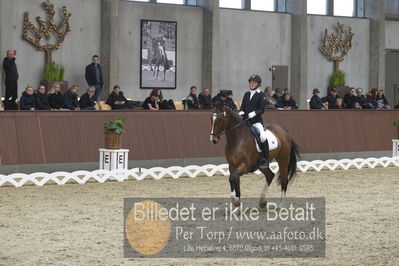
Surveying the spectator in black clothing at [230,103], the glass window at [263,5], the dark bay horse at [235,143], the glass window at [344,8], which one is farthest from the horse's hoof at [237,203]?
the glass window at [344,8]

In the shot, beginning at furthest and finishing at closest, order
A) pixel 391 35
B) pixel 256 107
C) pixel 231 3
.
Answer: pixel 391 35
pixel 231 3
pixel 256 107

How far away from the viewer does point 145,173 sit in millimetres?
15391

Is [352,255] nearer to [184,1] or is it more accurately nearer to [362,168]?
[362,168]

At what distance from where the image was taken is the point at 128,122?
55.1 ft

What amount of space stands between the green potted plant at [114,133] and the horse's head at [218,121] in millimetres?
5018

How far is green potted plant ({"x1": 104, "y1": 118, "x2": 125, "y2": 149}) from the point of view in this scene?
1565 centimetres

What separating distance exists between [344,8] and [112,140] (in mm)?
17127

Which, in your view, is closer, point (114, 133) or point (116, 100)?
point (114, 133)

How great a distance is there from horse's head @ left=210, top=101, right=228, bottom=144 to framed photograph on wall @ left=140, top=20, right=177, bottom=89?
1436 centimetres

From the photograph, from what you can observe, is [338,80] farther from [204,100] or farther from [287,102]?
[204,100]

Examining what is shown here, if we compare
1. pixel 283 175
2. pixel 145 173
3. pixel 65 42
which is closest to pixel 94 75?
pixel 65 42

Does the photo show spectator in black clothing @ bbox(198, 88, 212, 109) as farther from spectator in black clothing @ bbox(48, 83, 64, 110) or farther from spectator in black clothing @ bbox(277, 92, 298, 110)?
spectator in black clothing @ bbox(48, 83, 64, 110)

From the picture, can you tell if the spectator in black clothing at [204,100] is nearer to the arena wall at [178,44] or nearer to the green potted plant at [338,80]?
the arena wall at [178,44]

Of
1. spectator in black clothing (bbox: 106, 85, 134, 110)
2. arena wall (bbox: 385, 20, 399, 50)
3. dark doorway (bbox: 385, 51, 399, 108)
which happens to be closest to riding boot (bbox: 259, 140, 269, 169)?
spectator in black clothing (bbox: 106, 85, 134, 110)
